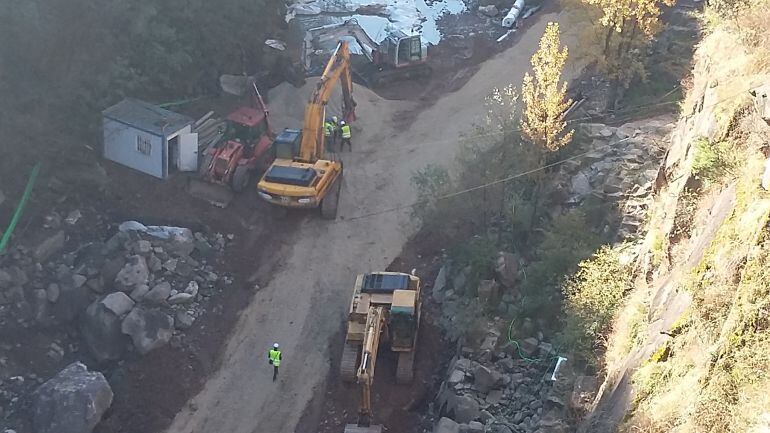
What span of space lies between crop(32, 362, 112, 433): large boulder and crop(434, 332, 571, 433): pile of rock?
8.26 meters

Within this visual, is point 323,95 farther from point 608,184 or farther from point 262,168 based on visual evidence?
point 608,184

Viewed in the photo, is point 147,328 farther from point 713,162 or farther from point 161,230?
point 713,162

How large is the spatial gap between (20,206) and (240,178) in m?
6.90

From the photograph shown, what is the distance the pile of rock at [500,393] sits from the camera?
1716cm

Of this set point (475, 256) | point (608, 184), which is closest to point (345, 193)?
point (475, 256)

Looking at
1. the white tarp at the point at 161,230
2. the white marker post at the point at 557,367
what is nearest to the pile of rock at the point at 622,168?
the white marker post at the point at 557,367

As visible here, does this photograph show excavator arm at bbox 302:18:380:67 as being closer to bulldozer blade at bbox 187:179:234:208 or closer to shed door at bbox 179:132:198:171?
shed door at bbox 179:132:198:171

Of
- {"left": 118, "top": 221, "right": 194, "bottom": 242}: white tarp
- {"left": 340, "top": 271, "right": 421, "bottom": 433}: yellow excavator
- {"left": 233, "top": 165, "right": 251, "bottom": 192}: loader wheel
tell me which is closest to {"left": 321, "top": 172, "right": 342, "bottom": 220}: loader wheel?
{"left": 233, "top": 165, "right": 251, "bottom": 192}: loader wheel

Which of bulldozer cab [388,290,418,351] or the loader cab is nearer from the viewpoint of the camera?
bulldozer cab [388,290,418,351]

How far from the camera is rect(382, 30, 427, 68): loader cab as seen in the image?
35.4 metres

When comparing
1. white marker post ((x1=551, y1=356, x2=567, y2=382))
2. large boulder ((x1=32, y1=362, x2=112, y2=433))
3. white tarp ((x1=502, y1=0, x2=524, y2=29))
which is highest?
white tarp ((x1=502, y1=0, x2=524, y2=29))

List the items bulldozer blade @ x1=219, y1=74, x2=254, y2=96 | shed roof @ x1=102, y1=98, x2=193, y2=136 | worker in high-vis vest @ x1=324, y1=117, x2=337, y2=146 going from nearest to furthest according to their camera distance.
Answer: shed roof @ x1=102, y1=98, x2=193, y2=136 < worker in high-vis vest @ x1=324, y1=117, x2=337, y2=146 < bulldozer blade @ x1=219, y1=74, x2=254, y2=96

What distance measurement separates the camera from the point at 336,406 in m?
19.9

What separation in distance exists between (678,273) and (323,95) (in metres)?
15.5
